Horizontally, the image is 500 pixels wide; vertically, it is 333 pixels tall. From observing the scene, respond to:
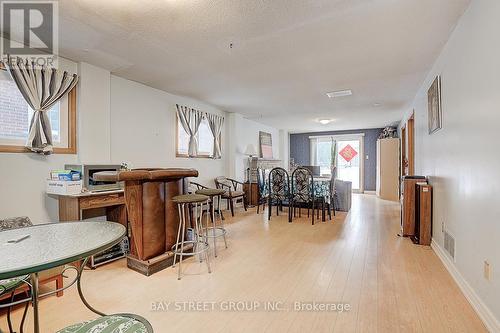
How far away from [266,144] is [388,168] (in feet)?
12.6

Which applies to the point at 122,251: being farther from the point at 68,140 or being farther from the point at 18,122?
the point at 18,122

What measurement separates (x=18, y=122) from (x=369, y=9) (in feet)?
12.1

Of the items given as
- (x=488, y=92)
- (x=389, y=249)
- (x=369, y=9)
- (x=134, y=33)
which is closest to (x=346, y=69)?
(x=369, y=9)

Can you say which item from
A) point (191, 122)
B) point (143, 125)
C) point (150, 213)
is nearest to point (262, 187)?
point (191, 122)

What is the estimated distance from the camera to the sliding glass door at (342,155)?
9.25 metres

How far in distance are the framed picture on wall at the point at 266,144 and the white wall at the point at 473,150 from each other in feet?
17.7

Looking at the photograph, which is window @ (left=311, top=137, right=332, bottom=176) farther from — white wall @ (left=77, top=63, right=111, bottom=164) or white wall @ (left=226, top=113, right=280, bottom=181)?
white wall @ (left=77, top=63, right=111, bottom=164)

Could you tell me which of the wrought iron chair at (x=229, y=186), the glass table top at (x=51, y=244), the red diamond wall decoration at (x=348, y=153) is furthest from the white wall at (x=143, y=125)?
the red diamond wall decoration at (x=348, y=153)

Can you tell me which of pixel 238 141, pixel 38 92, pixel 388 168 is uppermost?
pixel 38 92

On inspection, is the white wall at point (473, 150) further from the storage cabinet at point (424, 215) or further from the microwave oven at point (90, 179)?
the microwave oven at point (90, 179)

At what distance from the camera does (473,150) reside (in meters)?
2.00

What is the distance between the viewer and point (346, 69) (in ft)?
11.2

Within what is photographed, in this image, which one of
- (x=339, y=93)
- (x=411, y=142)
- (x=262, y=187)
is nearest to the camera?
(x=339, y=93)

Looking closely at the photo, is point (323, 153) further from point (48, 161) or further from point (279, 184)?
point (48, 161)
